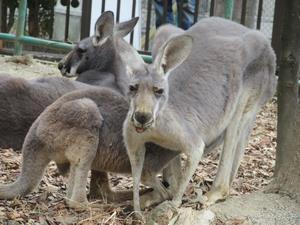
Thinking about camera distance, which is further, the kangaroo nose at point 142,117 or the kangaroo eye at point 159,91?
the kangaroo eye at point 159,91

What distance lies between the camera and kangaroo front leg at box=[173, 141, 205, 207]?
394 cm

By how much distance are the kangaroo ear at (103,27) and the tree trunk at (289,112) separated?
6.30 ft

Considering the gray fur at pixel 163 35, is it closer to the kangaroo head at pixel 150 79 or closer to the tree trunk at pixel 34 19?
the kangaroo head at pixel 150 79

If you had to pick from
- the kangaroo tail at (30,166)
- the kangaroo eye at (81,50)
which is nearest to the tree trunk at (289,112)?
the kangaroo tail at (30,166)

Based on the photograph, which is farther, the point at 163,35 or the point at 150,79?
the point at 163,35

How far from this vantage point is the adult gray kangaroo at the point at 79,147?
4070mm

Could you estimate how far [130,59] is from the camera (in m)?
3.90

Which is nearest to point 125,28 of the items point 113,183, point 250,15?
point 113,183

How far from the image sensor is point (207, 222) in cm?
382

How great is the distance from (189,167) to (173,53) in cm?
65

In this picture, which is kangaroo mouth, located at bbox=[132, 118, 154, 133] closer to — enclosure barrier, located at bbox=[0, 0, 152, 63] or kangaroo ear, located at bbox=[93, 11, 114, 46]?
kangaroo ear, located at bbox=[93, 11, 114, 46]

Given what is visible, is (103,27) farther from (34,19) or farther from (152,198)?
(34,19)

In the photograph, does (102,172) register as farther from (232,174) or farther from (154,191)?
(232,174)

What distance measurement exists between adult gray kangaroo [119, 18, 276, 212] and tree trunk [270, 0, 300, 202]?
0.18m
